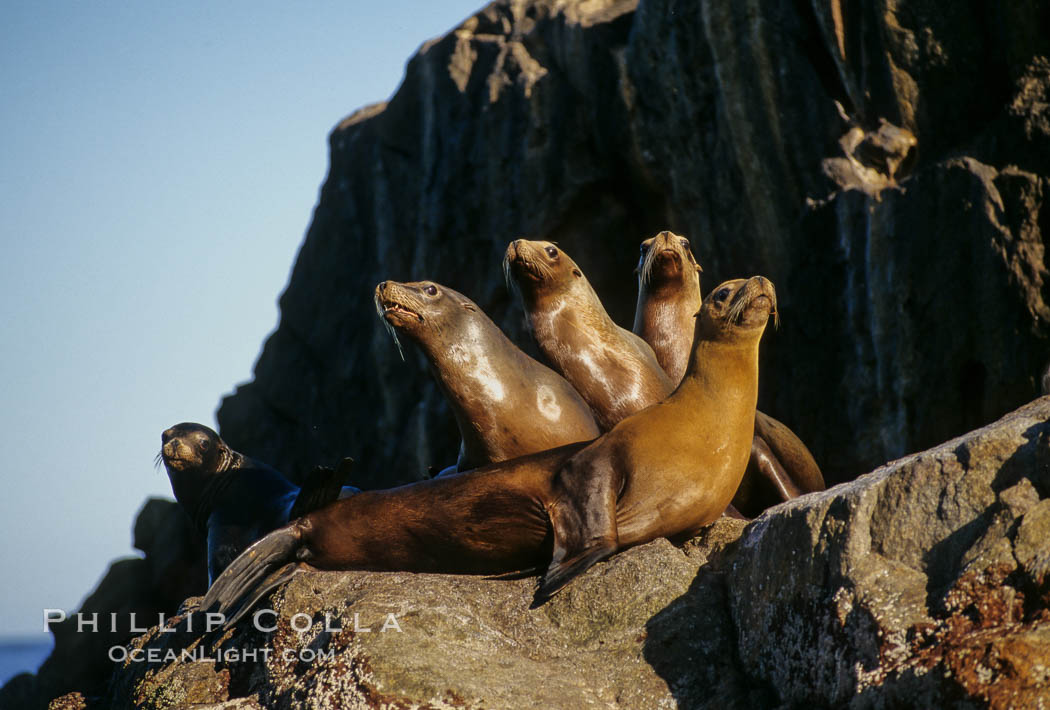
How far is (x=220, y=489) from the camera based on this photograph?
830 cm

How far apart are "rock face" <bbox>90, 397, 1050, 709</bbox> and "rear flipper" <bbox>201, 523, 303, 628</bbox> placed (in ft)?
0.72

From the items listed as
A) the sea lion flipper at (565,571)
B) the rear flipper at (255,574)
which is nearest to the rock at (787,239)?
the sea lion flipper at (565,571)

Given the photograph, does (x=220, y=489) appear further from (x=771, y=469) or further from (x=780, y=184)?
(x=780, y=184)

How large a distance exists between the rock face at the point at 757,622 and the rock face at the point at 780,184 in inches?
244

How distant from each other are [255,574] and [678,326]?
3324 mm

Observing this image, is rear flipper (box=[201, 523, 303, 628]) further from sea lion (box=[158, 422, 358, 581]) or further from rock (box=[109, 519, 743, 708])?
sea lion (box=[158, 422, 358, 581])

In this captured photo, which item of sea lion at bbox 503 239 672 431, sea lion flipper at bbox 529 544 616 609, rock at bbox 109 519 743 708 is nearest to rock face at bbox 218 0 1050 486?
sea lion at bbox 503 239 672 431

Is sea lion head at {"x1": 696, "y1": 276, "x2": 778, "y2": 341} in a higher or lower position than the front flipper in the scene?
higher

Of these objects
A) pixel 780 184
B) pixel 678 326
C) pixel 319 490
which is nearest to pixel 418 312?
pixel 319 490

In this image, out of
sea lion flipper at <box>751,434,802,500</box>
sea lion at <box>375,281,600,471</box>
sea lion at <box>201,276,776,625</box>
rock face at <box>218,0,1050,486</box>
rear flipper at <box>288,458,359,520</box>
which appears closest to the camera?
sea lion at <box>201,276,776,625</box>

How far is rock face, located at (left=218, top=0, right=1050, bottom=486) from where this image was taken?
965 centimetres

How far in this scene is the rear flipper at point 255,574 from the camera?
15.7ft

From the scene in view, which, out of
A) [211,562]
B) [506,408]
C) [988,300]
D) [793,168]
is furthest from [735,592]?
[793,168]

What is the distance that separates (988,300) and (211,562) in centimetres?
662
